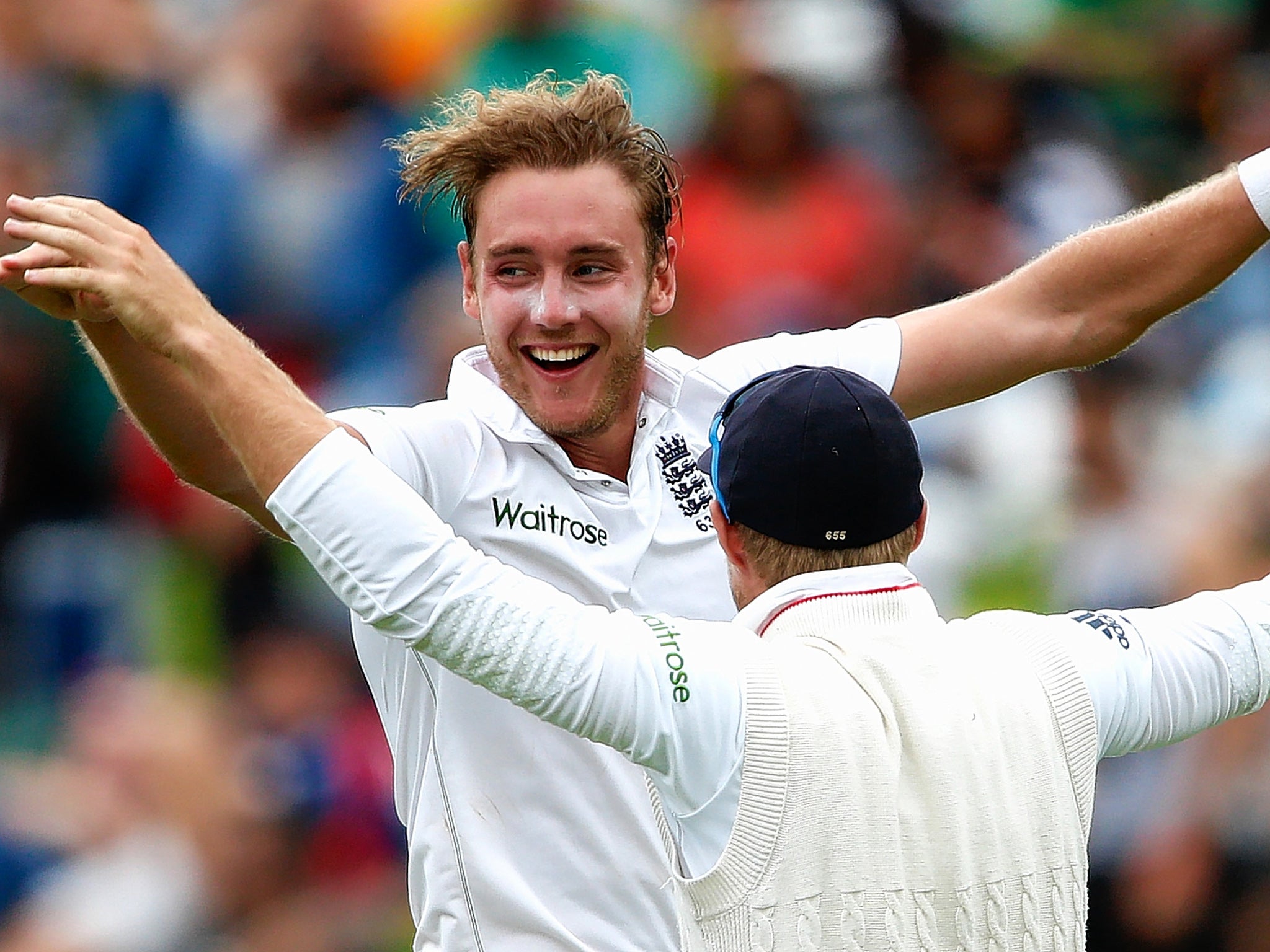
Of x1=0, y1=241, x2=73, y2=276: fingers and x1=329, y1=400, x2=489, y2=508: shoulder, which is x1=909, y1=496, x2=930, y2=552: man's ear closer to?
x1=329, y1=400, x2=489, y2=508: shoulder

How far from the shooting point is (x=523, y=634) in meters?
2.17

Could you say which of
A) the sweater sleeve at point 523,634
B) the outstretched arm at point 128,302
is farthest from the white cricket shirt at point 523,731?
the sweater sleeve at point 523,634

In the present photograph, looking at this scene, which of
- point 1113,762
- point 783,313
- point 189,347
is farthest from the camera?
point 783,313

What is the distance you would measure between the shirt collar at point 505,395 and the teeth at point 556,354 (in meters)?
0.09

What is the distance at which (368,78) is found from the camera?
21.8 feet

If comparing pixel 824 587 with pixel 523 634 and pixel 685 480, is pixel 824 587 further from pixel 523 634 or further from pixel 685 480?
pixel 685 480

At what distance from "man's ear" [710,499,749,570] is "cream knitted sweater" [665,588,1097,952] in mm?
125

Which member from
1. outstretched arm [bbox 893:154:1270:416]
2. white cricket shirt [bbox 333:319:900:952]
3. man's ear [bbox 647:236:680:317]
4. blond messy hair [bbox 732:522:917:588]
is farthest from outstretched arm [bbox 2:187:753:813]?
outstretched arm [bbox 893:154:1270:416]

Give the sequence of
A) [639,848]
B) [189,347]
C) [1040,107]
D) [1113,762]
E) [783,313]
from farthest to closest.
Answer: [1040,107] < [783,313] < [1113,762] < [639,848] < [189,347]

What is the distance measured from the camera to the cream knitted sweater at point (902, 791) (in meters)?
2.17

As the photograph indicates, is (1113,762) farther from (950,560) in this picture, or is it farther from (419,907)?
(419,907)

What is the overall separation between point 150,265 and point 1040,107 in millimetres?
5262

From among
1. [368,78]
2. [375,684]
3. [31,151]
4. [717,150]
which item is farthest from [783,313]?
[375,684]

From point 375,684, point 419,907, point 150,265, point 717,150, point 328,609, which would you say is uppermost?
point 717,150
